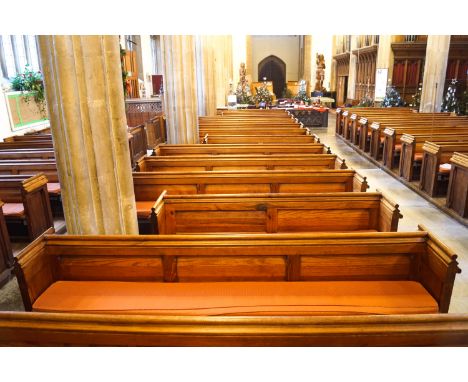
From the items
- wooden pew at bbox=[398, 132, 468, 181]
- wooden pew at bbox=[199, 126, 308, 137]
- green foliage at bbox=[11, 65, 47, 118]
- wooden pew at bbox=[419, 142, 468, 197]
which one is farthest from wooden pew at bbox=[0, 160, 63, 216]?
wooden pew at bbox=[398, 132, 468, 181]

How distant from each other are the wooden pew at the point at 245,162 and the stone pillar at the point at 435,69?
27.9 ft

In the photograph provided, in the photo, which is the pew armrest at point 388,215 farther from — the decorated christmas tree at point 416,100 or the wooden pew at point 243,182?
the decorated christmas tree at point 416,100

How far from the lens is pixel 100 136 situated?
3.11 meters

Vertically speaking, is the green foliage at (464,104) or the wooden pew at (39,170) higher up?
the green foliage at (464,104)

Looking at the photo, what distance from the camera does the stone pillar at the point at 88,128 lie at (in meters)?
2.93

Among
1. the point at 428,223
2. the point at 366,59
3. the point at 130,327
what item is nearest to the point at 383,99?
the point at 366,59

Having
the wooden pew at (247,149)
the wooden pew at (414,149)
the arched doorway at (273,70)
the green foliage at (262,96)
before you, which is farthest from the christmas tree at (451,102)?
the arched doorway at (273,70)

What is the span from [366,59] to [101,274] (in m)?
19.8

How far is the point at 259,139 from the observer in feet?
27.5

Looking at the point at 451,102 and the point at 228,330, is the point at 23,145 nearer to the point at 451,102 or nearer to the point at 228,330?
→ the point at 228,330

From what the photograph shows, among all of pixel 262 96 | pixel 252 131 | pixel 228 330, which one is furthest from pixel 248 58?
pixel 228 330

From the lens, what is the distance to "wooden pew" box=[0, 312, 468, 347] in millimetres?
1574

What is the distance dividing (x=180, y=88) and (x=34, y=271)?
19.5ft

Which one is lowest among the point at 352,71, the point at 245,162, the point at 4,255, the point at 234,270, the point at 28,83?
the point at 4,255
